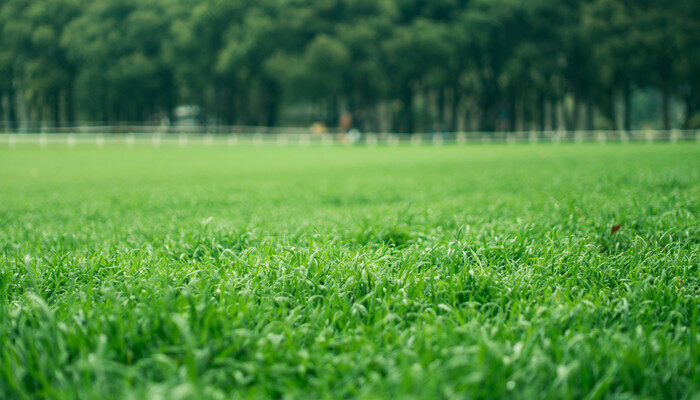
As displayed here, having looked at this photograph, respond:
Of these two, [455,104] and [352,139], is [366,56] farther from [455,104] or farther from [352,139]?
[455,104]

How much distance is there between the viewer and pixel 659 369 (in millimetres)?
1755

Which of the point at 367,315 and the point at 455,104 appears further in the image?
the point at 455,104

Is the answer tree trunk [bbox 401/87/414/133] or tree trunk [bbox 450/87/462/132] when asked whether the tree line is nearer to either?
tree trunk [bbox 401/87/414/133]

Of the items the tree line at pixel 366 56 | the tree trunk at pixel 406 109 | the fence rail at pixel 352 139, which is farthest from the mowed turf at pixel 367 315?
the tree trunk at pixel 406 109

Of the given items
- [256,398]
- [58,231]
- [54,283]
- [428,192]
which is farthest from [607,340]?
[428,192]

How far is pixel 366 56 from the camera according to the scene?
51.8 meters

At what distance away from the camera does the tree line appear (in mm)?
47094

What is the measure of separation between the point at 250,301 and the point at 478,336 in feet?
3.03

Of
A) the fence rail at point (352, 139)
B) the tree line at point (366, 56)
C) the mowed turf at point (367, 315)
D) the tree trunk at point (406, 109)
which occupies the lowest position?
the mowed turf at point (367, 315)

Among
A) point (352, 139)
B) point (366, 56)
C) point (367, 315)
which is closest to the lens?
point (367, 315)

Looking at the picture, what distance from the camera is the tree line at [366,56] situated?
4709 centimetres

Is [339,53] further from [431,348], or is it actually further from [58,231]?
[431,348]

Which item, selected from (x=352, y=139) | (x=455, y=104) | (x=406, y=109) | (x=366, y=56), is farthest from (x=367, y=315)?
(x=455, y=104)

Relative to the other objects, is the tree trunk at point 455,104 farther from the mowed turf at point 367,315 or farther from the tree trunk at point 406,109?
the mowed turf at point 367,315
